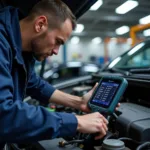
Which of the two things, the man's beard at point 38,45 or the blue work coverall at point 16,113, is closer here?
the blue work coverall at point 16,113

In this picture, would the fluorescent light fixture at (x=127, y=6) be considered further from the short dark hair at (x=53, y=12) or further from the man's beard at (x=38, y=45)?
the man's beard at (x=38, y=45)

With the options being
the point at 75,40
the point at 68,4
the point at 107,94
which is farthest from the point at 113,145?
the point at 75,40

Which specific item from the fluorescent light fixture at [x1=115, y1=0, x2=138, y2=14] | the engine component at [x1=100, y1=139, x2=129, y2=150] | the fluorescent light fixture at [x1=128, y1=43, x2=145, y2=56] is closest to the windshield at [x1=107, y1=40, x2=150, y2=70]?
the fluorescent light fixture at [x1=128, y1=43, x2=145, y2=56]

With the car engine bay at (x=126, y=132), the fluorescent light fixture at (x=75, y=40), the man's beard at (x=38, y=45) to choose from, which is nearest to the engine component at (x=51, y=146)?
the car engine bay at (x=126, y=132)

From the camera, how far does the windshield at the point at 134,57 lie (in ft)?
6.68

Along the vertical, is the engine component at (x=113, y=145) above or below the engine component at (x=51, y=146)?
above

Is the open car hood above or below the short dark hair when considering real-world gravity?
above

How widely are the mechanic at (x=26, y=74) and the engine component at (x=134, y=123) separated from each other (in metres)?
0.15

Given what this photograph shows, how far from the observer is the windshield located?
203 centimetres

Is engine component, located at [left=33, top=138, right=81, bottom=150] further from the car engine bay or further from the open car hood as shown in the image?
the open car hood

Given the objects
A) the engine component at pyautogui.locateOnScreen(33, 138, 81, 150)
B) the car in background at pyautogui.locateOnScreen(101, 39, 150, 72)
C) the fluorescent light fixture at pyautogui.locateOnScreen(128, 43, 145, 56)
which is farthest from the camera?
the fluorescent light fixture at pyautogui.locateOnScreen(128, 43, 145, 56)

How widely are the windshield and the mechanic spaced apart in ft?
2.65

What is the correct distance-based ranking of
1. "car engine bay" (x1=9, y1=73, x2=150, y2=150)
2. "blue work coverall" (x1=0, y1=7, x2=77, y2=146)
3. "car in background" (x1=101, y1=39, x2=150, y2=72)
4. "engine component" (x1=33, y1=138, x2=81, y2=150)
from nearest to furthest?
"blue work coverall" (x1=0, y1=7, x2=77, y2=146), "car engine bay" (x1=9, y1=73, x2=150, y2=150), "engine component" (x1=33, y1=138, x2=81, y2=150), "car in background" (x1=101, y1=39, x2=150, y2=72)

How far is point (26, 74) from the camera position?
3.71ft
